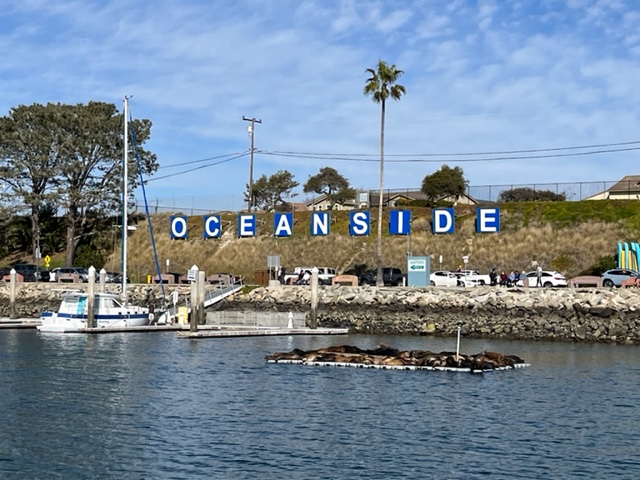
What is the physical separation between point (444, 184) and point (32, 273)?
5162 centimetres

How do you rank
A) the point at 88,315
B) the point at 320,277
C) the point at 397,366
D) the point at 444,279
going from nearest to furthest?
1. the point at 397,366
2. the point at 88,315
3. the point at 444,279
4. the point at 320,277

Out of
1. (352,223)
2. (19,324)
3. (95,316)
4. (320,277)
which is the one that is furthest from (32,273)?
(95,316)

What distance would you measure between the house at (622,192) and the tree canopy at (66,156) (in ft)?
174

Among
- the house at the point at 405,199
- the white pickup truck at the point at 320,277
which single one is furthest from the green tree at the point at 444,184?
the white pickup truck at the point at 320,277

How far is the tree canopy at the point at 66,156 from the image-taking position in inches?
4060

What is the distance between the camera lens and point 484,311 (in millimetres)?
64938

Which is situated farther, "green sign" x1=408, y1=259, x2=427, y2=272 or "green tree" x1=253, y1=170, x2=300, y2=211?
"green tree" x1=253, y1=170, x2=300, y2=211

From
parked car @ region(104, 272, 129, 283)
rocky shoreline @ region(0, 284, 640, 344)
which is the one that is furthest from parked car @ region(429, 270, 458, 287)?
parked car @ region(104, 272, 129, 283)

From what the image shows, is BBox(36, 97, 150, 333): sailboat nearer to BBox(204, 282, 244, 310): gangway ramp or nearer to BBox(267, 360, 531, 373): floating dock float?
BBox(204, 282, 244, 310): gangway ramp

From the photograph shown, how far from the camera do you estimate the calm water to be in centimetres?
2633

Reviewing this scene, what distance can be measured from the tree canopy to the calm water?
54802 mm

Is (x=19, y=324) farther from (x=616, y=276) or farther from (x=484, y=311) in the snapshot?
(x=616, y=276)

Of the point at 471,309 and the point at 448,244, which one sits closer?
the point at 471,309

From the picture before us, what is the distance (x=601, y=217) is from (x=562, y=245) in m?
6.12
